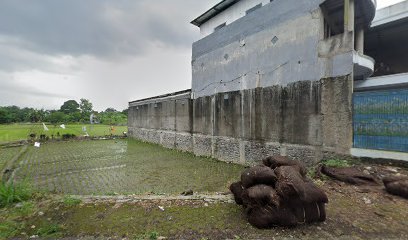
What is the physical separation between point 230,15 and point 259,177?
1202 centimetres

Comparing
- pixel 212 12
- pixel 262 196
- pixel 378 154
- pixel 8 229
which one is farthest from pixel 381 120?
pixel 212 12

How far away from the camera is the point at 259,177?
3.76 metres

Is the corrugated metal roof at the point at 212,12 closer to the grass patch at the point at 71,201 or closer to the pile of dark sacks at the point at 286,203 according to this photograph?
the pile of dark sacks at the point at 286,203

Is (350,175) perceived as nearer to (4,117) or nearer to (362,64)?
(362,64)

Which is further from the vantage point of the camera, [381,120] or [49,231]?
[381,120]

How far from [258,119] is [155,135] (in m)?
10.9

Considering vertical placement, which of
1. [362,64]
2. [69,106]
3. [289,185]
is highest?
[69,106]

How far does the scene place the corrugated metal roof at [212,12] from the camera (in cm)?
1320

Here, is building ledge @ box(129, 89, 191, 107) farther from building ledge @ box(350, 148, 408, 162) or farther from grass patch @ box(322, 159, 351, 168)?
building ledge @ box(350, 148, 408, 162)

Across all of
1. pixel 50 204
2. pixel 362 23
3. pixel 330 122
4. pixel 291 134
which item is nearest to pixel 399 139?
pixel 330 122

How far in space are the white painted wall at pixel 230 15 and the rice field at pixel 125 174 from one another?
8.22 m

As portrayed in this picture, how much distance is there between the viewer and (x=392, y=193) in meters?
4.41

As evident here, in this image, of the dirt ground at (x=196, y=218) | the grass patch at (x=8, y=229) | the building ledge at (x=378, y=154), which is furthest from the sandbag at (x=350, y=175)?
the grass patch at (x=8, y=229)

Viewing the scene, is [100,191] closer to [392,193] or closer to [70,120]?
[392,193]
